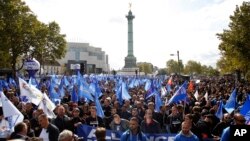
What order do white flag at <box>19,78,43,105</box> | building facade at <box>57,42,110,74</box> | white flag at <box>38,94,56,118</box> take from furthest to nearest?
building facade at <box>57,42,110,74</box> → white flag at <box>19,78,43,105</box> → white flag at <box>38,94,56,118</box>

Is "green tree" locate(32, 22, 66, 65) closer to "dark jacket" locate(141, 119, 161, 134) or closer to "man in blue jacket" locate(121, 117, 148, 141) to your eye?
"dark jacket" locate(141, 119, 161, 134)

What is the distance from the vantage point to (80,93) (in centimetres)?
1808

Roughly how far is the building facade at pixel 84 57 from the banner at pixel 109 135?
4983 inches

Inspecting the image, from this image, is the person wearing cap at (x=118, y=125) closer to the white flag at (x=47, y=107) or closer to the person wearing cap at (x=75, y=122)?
the person wearing cap at (x=75, y=122)

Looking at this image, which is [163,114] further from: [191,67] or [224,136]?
[191,67]

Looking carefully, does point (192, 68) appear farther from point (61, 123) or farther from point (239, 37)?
point (61, 123)

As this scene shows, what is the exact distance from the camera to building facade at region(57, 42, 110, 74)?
14312 centimetres

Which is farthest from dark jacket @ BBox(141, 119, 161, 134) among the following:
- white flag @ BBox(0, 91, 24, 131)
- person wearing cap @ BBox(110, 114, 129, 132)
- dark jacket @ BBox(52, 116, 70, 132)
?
white flag @ BBox(0, 91, 24, 131)

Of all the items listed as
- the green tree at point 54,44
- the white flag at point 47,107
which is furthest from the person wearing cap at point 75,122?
the green tree at point 54,44

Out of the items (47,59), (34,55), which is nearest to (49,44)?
(47,59)

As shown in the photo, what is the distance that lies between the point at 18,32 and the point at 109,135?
38787 millimetres

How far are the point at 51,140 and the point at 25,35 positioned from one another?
45128 millimetres

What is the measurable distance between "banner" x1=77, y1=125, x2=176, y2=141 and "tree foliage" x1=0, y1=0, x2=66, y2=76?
105 feet

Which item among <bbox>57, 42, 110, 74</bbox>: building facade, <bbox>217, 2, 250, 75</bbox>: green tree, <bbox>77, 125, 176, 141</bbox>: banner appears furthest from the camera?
<bbox>57, 42, 110, 74</bbox>: building facade
